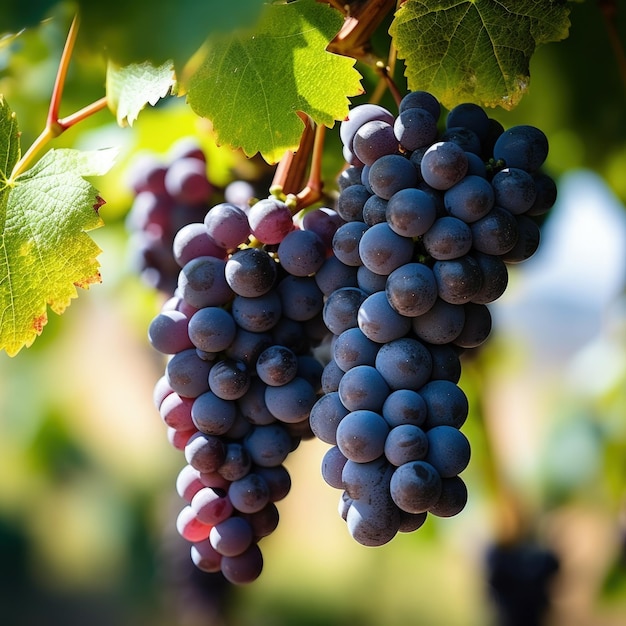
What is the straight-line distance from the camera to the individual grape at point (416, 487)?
512mm

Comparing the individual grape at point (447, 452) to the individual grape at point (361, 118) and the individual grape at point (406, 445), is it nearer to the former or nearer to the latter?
the individual grape at point (406, 445)

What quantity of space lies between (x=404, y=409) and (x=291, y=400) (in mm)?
119

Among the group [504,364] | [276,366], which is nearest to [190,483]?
[276,366]

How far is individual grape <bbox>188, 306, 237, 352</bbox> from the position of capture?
0.63 metres

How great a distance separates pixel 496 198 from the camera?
1.90 ft

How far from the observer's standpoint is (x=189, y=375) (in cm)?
65

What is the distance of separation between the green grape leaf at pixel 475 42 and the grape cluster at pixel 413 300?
67 millimetres

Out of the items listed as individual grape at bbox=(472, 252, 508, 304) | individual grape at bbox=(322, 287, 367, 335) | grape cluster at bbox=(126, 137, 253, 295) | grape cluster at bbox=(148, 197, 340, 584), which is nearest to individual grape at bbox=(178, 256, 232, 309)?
grape cluster at bbox=(148, 197, 340, 584)

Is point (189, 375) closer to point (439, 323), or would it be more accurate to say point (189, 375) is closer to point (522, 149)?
point (439, 323)

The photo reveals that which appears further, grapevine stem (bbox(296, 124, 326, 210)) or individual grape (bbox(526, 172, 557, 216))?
grapevine stem (bbox(296, 124, 326, 210))

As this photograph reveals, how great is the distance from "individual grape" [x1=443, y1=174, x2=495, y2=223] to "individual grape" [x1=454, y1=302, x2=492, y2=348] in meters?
0.07

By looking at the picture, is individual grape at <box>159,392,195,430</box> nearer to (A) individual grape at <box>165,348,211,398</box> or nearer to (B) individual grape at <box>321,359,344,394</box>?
(A) individual grape at <box>165,348,211,398</box>

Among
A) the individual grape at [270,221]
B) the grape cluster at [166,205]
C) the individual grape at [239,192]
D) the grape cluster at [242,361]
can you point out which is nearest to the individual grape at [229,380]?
the grape cluster at [242,361]

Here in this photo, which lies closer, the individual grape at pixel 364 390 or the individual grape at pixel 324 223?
the individual grape at pixel 364 390
